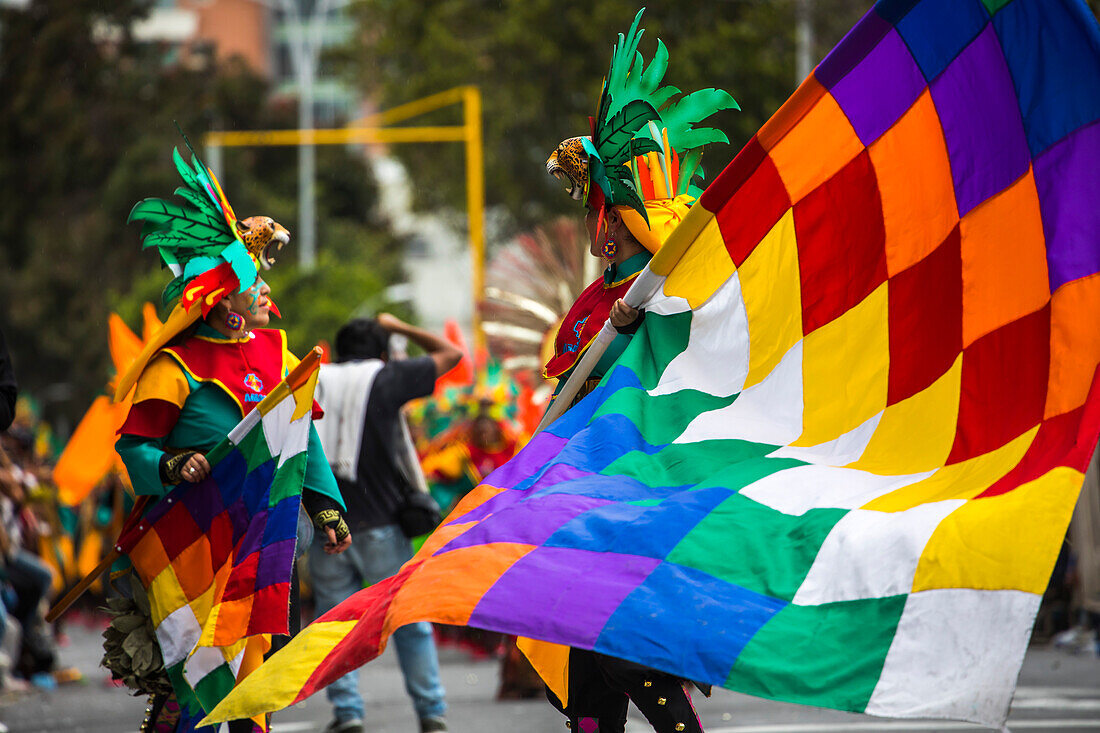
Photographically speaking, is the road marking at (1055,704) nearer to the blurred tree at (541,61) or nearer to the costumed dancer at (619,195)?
the costumed dancer at (619,195)

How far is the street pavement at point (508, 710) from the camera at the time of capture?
23.7 ft

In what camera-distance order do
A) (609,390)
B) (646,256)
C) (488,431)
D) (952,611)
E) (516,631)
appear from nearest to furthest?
(952,611)
(516,631)
(609,390)
(646,256)
(488,431)

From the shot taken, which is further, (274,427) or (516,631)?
(274,427)

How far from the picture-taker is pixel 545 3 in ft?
76.3

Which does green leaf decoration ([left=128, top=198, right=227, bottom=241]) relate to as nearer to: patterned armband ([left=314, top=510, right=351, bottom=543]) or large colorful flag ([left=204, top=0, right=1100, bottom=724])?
patterned armband ([left=314, top=510, right=351, bottom=543])

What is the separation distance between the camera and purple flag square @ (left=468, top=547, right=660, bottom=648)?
11.9 ft

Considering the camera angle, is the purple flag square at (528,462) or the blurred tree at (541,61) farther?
the blurred tree at (541,61)

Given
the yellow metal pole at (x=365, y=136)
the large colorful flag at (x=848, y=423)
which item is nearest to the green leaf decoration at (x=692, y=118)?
the large colorful flag at (x=848, y=423)

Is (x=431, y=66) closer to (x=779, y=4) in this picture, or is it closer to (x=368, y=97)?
(x=368, y=97)

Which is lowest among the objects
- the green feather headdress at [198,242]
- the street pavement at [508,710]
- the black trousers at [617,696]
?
the street pavement at [508,710]

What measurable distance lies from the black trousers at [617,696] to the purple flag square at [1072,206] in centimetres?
147

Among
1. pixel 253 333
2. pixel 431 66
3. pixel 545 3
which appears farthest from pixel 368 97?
pixel 253 333

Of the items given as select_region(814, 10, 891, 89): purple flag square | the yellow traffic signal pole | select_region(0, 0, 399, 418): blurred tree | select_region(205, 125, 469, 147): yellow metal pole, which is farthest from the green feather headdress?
select_region(0, 0, 399, 418): blurred tree

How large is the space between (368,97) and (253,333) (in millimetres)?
31667
